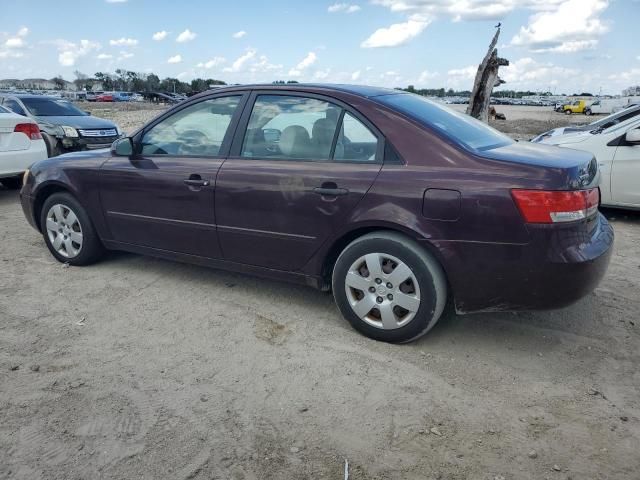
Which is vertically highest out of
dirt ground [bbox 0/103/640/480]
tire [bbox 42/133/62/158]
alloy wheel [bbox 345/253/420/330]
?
tire [bbox 42/133/62/158]

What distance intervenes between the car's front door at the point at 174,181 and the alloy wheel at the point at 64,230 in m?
0.47

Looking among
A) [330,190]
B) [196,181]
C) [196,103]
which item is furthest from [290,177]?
[196,103]

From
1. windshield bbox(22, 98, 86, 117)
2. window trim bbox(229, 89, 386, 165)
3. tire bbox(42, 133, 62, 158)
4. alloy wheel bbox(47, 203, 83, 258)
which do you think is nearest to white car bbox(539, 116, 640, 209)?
window trim bbox(229, 89, 386, 165)

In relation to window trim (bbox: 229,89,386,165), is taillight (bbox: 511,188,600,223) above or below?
below

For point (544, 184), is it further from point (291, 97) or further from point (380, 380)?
point (291, 97)

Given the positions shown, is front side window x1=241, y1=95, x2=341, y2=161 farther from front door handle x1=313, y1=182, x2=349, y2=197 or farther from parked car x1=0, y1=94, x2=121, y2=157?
parked car x1=0, y1=94, x2=121, y2=157

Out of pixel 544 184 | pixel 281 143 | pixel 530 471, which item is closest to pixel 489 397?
pixel 530 471

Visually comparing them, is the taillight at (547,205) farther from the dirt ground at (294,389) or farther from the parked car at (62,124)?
the parked car at (62,124)

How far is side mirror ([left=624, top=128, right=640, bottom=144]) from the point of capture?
6609mm

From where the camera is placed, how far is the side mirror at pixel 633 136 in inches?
260

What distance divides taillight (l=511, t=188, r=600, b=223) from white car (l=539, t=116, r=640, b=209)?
418cm

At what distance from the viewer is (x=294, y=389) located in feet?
9.96

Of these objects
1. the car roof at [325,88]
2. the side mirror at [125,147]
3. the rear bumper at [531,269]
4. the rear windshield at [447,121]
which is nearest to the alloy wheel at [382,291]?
the rear bumper at [531,269]

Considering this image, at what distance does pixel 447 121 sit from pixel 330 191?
0.98m
